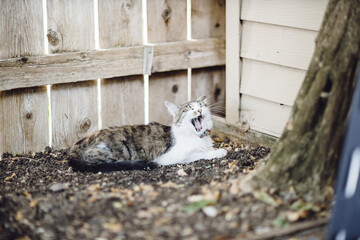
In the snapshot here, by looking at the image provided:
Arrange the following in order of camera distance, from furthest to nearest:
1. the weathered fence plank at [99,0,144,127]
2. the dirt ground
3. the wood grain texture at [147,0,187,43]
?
the wood grain texture at [147,0,187,43]
the weathered fence plank at [99,0,144,127]
the dirt ground

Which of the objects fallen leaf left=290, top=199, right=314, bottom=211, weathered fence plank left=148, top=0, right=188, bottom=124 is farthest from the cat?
fallen leaf left=290, top=199, right=314, bottom=211

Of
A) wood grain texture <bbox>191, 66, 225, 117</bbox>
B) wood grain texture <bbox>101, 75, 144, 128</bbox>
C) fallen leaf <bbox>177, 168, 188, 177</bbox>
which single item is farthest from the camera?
A: wood grain texture <bbox>191, 66, 225, 117</bbox>

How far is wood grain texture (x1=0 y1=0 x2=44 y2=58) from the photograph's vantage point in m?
4.88

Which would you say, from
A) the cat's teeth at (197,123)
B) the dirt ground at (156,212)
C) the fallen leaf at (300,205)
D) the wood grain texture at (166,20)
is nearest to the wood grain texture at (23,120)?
the dirt ground at (156,212)

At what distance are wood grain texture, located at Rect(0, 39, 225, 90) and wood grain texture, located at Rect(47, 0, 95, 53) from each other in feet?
0.41

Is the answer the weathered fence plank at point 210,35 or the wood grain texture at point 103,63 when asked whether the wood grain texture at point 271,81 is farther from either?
the wood grain texture at point 103,63

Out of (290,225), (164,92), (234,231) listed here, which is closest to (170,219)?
(234,231)

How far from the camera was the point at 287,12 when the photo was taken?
4.93 m

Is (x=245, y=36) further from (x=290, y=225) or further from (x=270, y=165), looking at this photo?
(x=290, y=225)

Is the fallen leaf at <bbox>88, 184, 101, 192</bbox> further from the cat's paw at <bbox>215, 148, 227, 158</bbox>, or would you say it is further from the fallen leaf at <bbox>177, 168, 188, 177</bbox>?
the cat's paw at <bbox>215, 148, 227, 158</bbox>

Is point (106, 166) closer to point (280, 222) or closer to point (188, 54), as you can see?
point (188, 54)

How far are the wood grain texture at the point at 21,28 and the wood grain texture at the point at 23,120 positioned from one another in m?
0.42

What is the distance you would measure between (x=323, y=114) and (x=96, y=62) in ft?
9.16

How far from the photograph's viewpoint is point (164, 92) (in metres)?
6.11
